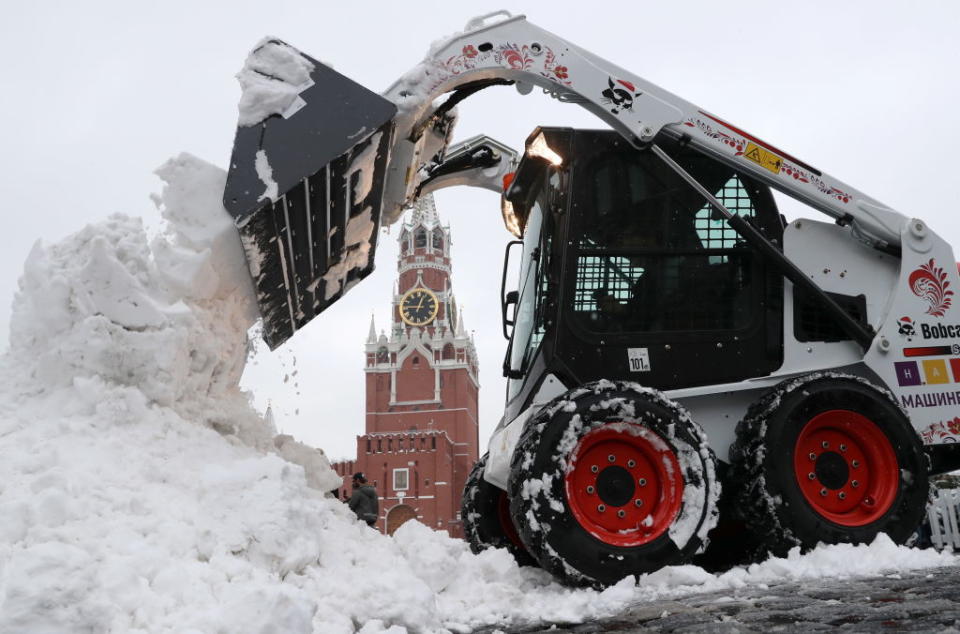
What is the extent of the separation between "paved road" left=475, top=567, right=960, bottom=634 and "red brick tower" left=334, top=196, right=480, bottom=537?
4853 cm

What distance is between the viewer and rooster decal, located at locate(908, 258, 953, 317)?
5.05 meters

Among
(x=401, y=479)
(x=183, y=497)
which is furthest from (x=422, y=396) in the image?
(x=183, y=497)

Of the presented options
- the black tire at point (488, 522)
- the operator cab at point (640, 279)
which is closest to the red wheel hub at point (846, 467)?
the operator cab at point (640, 279)

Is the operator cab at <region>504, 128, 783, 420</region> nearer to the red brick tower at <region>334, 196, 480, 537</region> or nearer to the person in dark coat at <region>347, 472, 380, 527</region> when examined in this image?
the person in dark coat at <region>347, 472, 380, 527</region>

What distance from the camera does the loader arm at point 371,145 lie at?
4.61 m

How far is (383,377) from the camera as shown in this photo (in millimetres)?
62344

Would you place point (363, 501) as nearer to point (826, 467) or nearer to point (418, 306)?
point (826, 467)

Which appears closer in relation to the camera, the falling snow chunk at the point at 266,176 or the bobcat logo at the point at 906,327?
the falling snow chunk at the point at 266,176

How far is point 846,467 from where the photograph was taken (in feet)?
15.0

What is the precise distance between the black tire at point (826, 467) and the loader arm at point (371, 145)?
29.0 inches

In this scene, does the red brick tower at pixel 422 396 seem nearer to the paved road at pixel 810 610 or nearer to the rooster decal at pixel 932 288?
the rooster decal at pixel 932 288

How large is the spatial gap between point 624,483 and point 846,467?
1444 mm

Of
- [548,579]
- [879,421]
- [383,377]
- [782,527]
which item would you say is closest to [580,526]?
[548,579]

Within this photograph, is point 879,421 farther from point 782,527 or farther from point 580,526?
point 580,526
